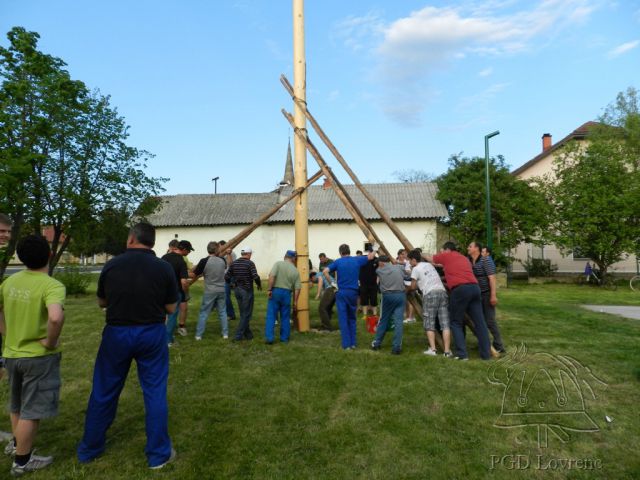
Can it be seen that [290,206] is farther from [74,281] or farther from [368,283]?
[368,283]

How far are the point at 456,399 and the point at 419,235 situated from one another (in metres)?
20.7

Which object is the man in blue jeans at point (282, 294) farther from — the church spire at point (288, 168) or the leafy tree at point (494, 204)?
the church spire at point (288, 168)

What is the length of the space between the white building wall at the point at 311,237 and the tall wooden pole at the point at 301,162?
15328 mm

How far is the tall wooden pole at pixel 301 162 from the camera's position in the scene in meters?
8.98

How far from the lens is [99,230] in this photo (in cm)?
1841

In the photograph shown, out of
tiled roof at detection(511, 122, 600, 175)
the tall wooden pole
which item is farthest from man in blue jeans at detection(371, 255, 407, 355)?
tiled roof at detection(511, 122, 600, 175)

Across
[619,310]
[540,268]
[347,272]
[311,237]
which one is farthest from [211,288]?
[540,268]

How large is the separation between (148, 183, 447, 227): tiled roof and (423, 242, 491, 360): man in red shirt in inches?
729

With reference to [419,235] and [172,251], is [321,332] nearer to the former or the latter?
[172,251]

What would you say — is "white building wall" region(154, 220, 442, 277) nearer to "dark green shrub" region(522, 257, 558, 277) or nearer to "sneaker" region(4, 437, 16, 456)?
"dark green shrub" region(522, 257, 558, 277)

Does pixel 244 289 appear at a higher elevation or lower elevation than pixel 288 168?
lower

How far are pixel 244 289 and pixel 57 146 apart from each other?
13.1m

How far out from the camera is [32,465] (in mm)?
3455

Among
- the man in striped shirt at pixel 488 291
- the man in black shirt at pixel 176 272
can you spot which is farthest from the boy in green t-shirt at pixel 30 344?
the man in striped shirt at pixel 488 291
